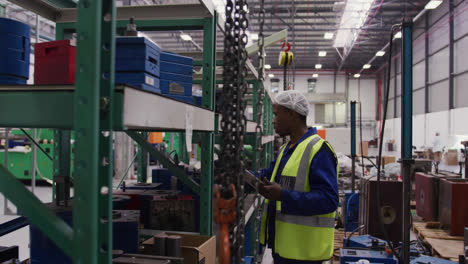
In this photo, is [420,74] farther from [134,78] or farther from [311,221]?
[134,78]

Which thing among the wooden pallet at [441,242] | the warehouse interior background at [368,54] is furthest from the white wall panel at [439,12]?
the wooden pallet at [441,242]

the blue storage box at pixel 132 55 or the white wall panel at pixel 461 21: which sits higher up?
the white wall panel at pixel 461 21

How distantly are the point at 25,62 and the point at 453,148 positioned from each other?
1335cm

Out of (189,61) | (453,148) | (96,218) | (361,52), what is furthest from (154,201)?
(361,52)

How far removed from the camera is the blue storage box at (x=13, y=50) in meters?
1.45

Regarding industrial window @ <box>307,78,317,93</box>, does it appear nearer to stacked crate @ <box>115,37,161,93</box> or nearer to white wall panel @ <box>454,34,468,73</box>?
white wall panel @ <box>454,34,468,73</box>

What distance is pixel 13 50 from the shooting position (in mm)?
1478

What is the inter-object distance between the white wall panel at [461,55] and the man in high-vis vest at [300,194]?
12.3 metres

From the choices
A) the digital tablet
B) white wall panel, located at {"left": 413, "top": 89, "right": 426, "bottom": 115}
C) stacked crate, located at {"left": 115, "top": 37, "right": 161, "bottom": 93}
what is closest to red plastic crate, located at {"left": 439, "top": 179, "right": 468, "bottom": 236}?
the digital tablet

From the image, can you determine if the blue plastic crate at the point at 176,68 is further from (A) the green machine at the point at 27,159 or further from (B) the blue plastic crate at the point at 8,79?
(A) the green machine at the point at 27,159

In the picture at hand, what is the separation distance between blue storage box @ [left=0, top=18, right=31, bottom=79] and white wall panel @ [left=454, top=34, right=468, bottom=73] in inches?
552

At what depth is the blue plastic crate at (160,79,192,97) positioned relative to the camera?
1873 millimetres

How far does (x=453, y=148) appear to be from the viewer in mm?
12148

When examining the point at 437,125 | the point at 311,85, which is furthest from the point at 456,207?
the point at 311,85
